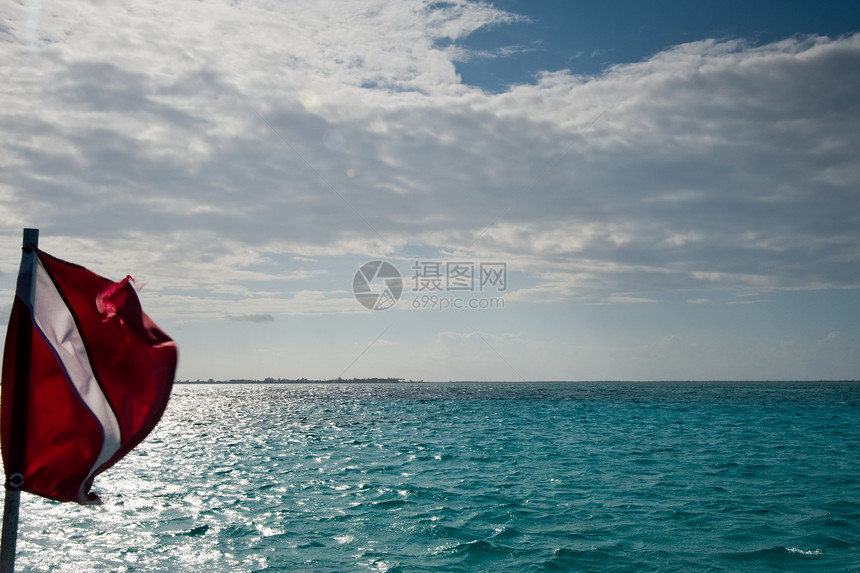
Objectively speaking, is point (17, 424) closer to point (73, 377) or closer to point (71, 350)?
point (73, 377)

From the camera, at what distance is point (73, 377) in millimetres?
5848

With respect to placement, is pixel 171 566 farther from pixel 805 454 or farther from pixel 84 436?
pixel 805 454

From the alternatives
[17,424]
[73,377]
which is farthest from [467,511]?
[17,424]

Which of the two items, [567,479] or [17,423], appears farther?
[567,479]

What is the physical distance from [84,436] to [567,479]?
19040 mm

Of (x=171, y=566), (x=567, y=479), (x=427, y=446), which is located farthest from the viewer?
(x=427, y=446)

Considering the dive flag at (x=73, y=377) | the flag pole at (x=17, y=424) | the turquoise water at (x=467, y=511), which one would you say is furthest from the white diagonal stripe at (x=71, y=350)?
the turquoise water at (x=467, y=511)

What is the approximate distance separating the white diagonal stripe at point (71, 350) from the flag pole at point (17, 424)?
162mm

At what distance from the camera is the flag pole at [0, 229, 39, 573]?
5.38 meters

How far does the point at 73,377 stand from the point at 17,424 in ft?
2.04

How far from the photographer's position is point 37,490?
18.1 feet

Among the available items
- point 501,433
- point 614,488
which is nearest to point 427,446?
point 501,433

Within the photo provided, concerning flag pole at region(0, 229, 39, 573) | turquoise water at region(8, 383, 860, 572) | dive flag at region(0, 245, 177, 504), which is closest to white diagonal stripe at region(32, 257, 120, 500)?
dive flag at region(0, 245, 177, 504)

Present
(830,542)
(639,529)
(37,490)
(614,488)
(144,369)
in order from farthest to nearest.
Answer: (614,488) → (639,529) → (830,542) → (144,369) → (37,490)
